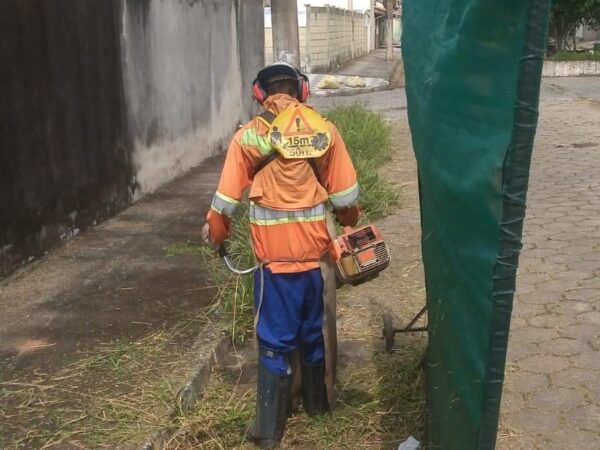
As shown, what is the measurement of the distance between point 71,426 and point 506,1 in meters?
2.86

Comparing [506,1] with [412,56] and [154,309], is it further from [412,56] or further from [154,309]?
[154,309]

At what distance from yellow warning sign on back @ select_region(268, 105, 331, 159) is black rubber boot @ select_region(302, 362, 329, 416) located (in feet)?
3.52

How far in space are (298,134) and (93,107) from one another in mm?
4381

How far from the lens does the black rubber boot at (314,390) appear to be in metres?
3.81

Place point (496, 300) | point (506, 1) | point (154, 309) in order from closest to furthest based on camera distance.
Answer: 1. point (506, 1)
2. point (496, 300)
3. point (154, 309)

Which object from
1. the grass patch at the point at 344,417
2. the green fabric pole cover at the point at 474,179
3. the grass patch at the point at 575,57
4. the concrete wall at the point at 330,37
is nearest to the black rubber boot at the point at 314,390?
the grass patch at the point at 344,417

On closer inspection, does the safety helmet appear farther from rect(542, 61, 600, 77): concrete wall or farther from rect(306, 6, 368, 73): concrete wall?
rect(306, 6, 368, 73): concrete wall

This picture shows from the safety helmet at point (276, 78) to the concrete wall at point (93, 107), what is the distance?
2886 millimetres

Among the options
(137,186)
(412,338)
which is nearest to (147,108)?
(137,186)

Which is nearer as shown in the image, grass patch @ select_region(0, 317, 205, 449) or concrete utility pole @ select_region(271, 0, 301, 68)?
grass patch @ select_region(0, 317, 205, 449)

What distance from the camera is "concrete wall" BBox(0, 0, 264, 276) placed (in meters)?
5.87

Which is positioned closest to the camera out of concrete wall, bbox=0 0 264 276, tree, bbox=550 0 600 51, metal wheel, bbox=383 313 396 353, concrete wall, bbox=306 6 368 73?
metal wheel, bbox=383 313 396 353

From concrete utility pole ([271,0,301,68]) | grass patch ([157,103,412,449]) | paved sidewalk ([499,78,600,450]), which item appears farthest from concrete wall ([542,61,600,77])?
grass patch ([157,103,412,449])

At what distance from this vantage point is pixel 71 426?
3.66 metres
